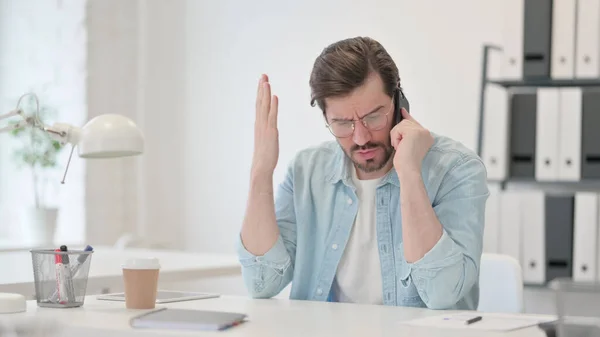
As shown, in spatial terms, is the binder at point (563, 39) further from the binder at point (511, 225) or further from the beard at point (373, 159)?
the beard at point (373, 159)

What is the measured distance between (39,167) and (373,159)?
2.38 metres

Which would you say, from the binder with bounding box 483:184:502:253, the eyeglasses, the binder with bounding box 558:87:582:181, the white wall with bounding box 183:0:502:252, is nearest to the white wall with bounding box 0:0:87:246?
the white wall with bounding box 183:0:502:252

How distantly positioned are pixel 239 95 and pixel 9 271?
6.94 ft

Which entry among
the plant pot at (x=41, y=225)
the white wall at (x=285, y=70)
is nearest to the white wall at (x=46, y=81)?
the plant pot at (x=41, y=225)

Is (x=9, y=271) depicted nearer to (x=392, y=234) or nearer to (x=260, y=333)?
(x=392, y=234)

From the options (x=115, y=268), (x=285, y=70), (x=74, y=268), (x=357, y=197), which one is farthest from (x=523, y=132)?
(x=74, y=268)

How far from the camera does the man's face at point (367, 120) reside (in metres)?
1.84

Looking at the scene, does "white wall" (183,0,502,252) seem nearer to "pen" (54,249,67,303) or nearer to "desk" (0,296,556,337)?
"desk" (0,296,556,337)

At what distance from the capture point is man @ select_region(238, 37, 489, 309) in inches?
69.4

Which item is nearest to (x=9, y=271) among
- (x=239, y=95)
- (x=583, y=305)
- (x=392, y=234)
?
(x=392, y=234)

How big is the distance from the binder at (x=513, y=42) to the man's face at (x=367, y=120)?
A: 1388 mm

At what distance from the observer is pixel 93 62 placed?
396 cm

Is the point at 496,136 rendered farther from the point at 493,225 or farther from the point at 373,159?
the point at 373,159

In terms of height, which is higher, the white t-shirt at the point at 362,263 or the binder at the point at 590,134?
the binder at the point at 590,134
